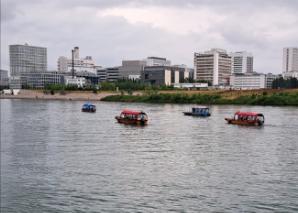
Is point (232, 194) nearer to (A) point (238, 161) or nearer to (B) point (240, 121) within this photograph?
(A) point (238, 161)

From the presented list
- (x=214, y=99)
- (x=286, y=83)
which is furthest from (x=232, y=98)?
(x=286, y=83)

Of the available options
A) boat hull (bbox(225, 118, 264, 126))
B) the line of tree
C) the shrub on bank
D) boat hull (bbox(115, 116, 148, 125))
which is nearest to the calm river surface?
boat hull (bbox(225, 118, 264, 126))

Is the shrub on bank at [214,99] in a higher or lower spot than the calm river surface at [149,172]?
higher

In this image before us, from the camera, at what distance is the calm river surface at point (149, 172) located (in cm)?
2142

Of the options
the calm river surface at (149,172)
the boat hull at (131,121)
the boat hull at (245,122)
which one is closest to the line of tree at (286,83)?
the boat hull at (245,122)

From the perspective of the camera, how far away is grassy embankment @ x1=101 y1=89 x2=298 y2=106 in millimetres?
102938

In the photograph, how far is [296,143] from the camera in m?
39.7

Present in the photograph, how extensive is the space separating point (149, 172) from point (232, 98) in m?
89.1

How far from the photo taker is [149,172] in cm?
2764

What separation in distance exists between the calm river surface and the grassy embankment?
59.2 meters

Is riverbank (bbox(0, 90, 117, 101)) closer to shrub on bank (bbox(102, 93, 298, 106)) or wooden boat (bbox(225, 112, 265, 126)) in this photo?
shrub on bank (bbox(102, 93, 298, 106))

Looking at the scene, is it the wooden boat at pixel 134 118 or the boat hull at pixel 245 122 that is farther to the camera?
the wooden boat at pixel 134 118

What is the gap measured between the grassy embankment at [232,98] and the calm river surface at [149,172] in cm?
5920

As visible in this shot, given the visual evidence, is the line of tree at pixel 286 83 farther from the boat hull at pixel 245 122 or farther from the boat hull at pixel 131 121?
the boat hull at pixel 131 121
